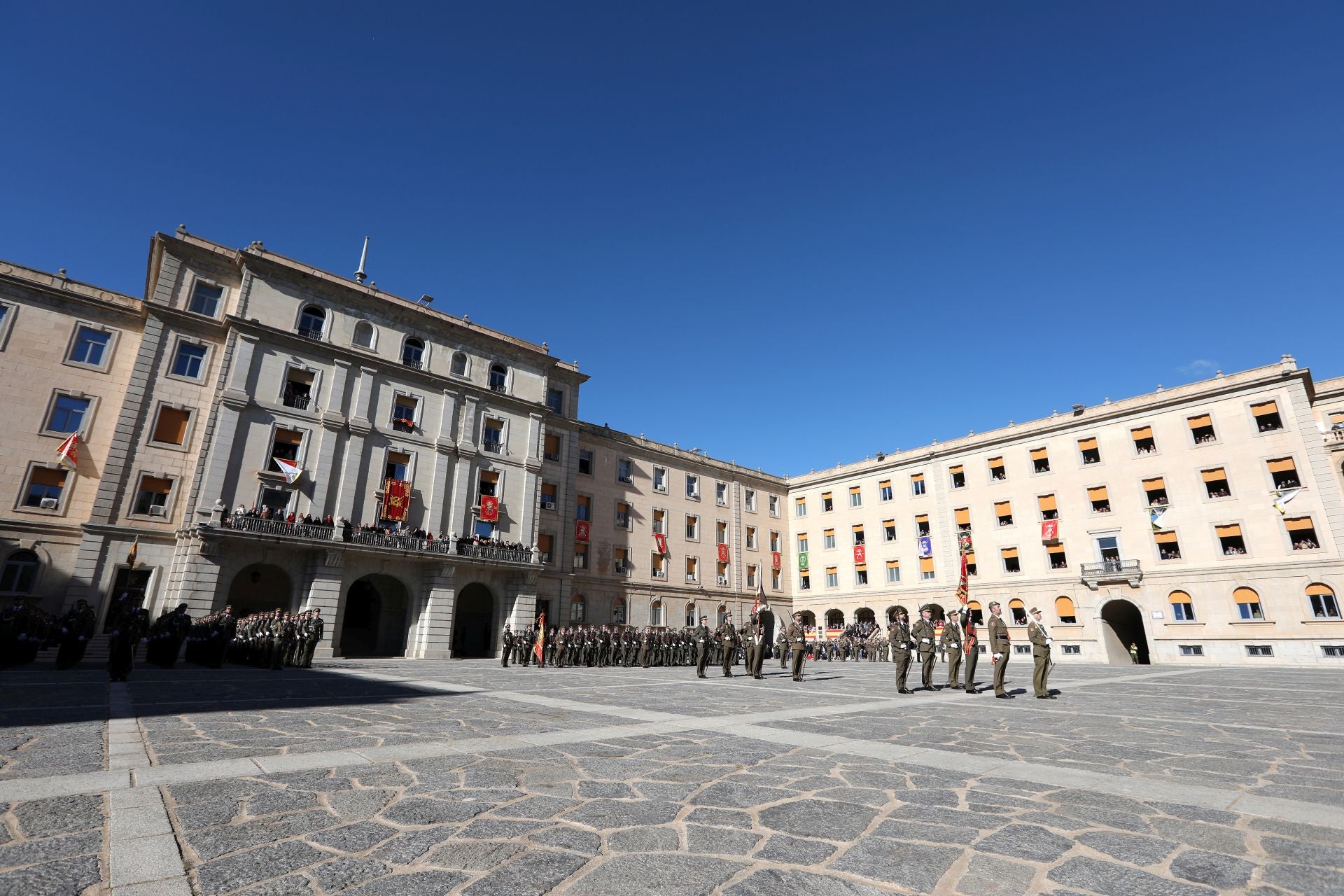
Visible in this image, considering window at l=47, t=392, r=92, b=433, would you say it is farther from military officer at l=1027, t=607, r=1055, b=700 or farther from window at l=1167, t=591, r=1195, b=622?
window at l=1167, t=591, r=1195, b=622

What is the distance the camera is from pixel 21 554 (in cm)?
2316

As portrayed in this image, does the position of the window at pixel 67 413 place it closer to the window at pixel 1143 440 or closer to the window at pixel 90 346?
the window at pixel 90 346

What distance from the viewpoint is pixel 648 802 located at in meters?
4.68

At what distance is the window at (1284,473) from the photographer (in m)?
30.8

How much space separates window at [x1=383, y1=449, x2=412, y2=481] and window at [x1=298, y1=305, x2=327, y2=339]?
6.22 m

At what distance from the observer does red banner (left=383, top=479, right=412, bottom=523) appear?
29016mm

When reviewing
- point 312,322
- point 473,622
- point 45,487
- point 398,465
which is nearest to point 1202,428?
point 473,622

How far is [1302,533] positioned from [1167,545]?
5186 millimetres

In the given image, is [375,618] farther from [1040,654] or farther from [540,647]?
[1040,654]

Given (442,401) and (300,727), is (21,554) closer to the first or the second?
(442,401)

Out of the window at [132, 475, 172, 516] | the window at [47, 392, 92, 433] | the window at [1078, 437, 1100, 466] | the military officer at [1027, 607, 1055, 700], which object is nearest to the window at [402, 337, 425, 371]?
the window at [132, 475, 172, 516]

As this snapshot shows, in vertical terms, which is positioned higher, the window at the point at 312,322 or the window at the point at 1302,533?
the window at the point at 312,322

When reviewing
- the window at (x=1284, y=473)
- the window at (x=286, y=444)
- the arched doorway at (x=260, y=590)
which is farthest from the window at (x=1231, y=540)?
the arched doorway at (x=260, y=590)

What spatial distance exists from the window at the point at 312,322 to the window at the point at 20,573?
12.5 meters
